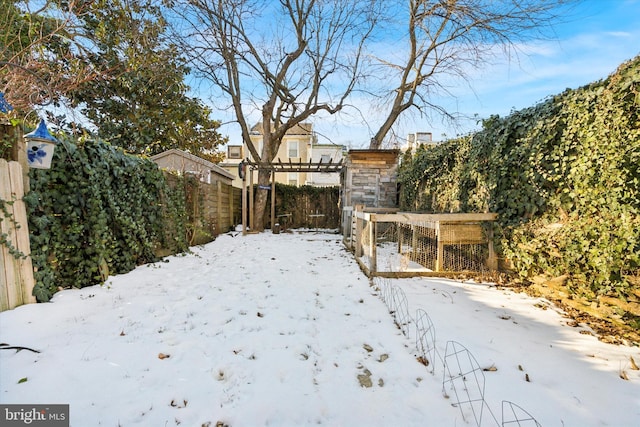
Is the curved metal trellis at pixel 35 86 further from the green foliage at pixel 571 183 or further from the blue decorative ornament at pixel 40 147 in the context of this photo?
the green foliage at pixel 571 183

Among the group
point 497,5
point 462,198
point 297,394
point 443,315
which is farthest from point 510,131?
point 497,5

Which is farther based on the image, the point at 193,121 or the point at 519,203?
the point at 193,121

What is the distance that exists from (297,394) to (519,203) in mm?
4011

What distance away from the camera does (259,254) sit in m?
6.63

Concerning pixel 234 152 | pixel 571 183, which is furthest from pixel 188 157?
pixel 234 152

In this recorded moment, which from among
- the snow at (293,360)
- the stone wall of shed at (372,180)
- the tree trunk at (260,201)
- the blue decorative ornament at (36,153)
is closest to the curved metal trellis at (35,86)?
the blue decorative ornament at (36,153)

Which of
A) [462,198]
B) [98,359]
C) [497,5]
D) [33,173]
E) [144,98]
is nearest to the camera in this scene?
[98,359]

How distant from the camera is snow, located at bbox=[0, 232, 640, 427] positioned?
1.69 metres

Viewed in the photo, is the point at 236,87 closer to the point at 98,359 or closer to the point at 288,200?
the point at 288,200

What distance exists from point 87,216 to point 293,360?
3.40 meters

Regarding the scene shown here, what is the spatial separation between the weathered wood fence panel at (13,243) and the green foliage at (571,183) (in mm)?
5993

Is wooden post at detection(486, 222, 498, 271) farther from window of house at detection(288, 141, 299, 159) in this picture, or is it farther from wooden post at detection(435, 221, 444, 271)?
window of house at detection(288, 141, 299, 159)

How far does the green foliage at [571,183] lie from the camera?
8.68 ft

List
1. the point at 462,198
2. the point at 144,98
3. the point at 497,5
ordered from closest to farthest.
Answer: the point at 462,198, the point at 497,5, the point at 144,98
